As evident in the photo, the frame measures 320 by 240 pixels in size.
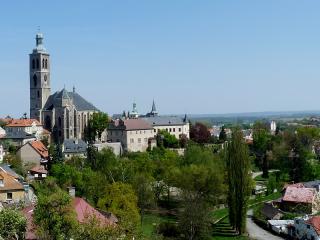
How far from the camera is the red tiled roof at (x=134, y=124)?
98738 millimetres

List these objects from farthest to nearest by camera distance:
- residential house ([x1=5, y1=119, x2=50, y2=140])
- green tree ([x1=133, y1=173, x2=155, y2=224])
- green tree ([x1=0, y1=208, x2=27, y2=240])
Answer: residential house ([x1=5, y1=119, x2=50, y2=140]) < green tree ([x1=133, y1=173, x2=155, y2=224]) < green tree ([x1=0, y1=208, x2=27, y2=240])

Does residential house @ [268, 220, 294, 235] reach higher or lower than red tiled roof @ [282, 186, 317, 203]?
lower

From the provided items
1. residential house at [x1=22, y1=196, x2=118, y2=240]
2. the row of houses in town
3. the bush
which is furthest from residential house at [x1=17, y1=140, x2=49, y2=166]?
residential house at [x1=22, y1=196, x2=118, y2=240]

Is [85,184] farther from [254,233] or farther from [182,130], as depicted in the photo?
[182,130]

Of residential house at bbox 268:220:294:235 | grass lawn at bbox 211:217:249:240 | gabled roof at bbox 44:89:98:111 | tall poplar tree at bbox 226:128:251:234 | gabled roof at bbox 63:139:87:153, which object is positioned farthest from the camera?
gabled roof at bbox 44:89:98:111

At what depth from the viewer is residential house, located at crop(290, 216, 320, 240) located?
47000 mm

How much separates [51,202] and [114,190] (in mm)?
19590

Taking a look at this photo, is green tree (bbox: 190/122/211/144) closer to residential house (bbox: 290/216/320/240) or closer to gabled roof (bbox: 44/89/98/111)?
gabled roof (bbox: 44/89/98/111)

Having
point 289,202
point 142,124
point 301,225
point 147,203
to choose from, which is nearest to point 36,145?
point 142,124

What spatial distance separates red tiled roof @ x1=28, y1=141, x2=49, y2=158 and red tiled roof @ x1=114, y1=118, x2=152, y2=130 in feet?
57.7

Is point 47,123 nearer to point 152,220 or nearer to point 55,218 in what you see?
point 152,220

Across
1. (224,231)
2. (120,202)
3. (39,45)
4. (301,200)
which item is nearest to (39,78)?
(39,45)

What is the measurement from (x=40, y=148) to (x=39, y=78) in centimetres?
2779

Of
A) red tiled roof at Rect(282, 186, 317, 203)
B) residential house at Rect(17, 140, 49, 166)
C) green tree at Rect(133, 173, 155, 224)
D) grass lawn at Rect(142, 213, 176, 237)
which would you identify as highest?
residential house at Rect(17, 140, 49, 166)
